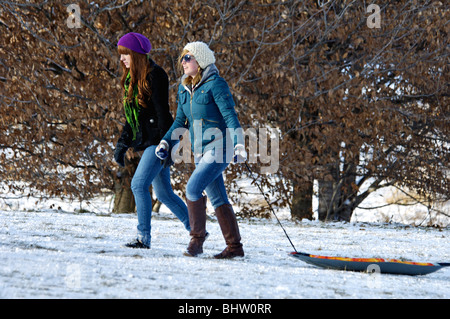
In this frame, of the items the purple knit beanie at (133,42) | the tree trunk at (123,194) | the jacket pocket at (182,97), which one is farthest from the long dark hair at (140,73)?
the tree trunk at (123,194)

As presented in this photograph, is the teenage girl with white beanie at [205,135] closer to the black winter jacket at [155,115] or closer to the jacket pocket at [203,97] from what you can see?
the jacket pocket at [203,97]

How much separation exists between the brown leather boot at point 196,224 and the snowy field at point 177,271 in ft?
0.35

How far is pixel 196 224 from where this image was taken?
501 centimetres

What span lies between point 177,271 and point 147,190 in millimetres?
1339

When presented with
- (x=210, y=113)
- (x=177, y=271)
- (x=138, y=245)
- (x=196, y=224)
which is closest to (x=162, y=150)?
(x=210, y=113)

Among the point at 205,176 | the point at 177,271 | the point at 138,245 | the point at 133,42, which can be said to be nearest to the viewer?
the point at 177,271

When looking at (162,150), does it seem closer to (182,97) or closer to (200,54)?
(182,97)

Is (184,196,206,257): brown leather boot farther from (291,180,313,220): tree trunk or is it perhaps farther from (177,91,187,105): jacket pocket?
(291,180,313,220): tree trunk

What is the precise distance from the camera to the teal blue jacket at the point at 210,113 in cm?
476

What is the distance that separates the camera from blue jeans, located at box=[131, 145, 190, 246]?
5152 mm

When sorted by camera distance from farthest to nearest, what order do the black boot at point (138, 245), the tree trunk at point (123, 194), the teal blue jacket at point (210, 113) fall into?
the tree trunk at point (123, 194) → the black boot at point (138, 245) → the teal blue jacket at point (210, 113)

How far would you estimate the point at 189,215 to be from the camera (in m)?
5.06
